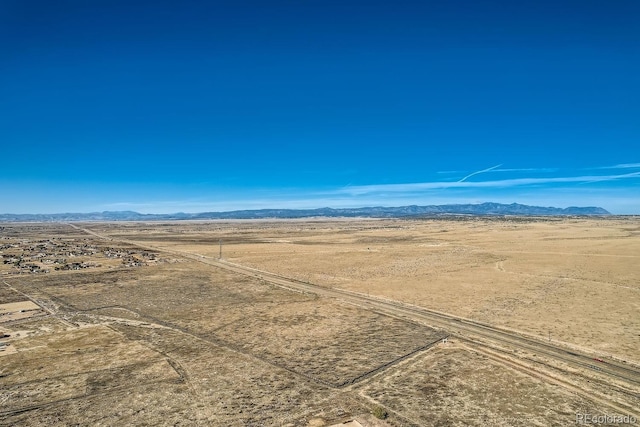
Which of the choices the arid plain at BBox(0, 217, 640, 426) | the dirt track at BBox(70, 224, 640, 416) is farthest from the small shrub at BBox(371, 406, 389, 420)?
the dirt track at BBox(70, 224, 640, 416)

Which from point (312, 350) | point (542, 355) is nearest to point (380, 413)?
point (312, 350)

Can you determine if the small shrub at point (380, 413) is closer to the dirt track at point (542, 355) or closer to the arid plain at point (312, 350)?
the arid plain at point (312, 350)

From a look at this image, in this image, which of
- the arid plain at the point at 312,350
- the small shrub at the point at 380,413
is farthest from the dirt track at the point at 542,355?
the small shrub at the point at 380,413

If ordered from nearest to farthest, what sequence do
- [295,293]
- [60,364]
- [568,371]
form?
[568,371] < [60,364] < [295,293]

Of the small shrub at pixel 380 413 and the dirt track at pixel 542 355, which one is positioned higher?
the dirt track at pixel 542 355

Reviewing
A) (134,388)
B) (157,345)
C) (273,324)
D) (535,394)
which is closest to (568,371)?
(535,394)

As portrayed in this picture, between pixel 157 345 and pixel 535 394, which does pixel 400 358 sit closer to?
pixel 535 394
